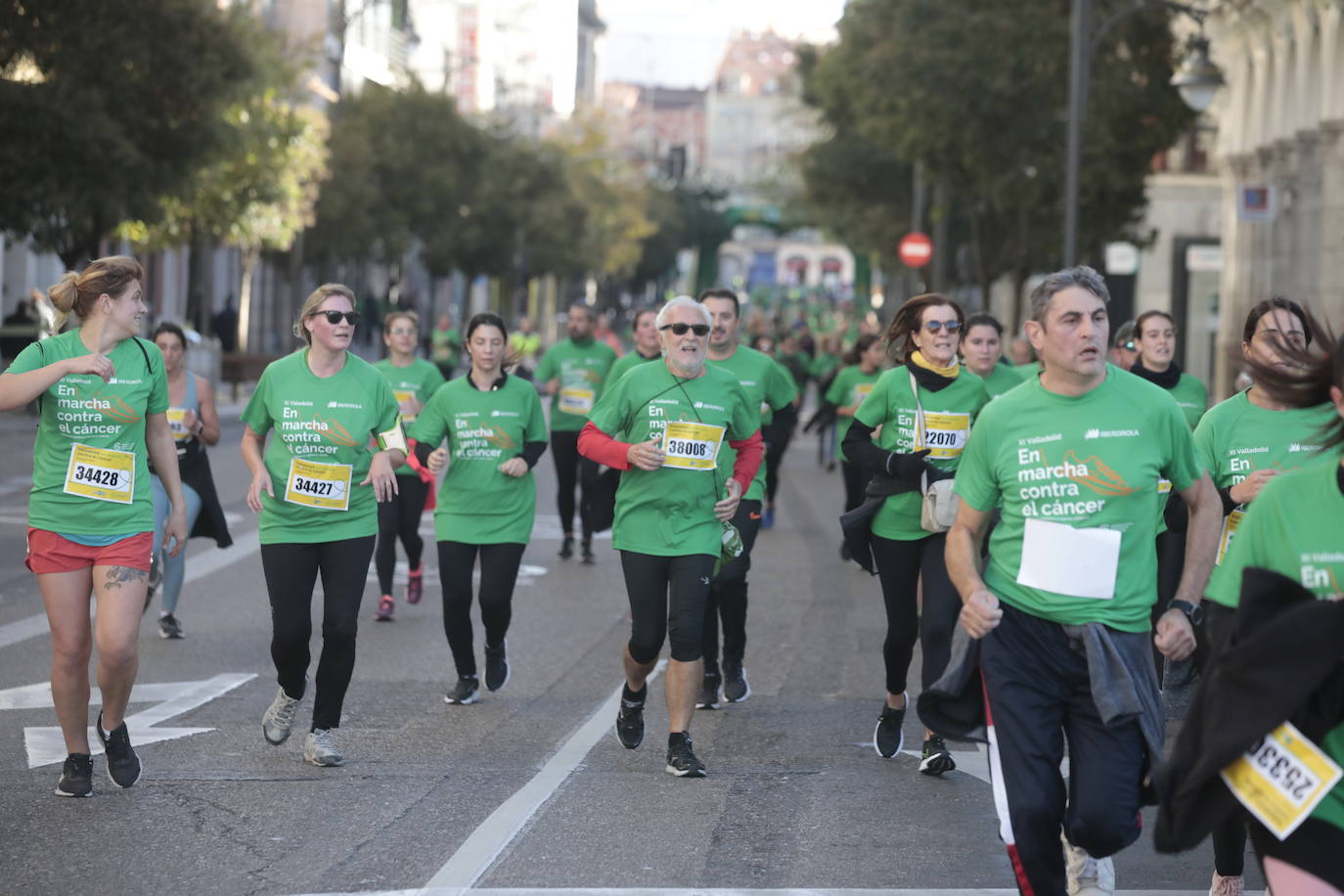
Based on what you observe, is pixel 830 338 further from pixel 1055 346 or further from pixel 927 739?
pixel 1055 346

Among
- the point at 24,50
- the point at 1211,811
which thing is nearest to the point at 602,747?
the point at 1211,811

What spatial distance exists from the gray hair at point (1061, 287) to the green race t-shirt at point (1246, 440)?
1720 millimetres

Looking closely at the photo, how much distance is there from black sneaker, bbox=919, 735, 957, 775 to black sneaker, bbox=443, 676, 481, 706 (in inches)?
94.5

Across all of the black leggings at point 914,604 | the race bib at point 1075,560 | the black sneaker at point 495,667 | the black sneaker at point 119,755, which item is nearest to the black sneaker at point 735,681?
the black sneaker at point 495,667

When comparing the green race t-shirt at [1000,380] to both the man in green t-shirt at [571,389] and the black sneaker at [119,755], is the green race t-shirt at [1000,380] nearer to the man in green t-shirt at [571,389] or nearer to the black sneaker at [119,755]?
the black sneaker at [119,755]

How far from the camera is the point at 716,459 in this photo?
8.30 m

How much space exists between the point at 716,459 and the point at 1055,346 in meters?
2.75

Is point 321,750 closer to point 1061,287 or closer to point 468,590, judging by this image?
point 468,590

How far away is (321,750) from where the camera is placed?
8.17 meters

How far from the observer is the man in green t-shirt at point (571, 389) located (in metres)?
16.4

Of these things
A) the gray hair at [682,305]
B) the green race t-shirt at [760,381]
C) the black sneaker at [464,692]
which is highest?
the gray hair at [682,305]

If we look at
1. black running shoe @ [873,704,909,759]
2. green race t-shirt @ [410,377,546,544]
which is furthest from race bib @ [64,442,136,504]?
black running shoe @ [873,704,909,759]

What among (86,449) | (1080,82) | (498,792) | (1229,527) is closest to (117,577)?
(86,449)

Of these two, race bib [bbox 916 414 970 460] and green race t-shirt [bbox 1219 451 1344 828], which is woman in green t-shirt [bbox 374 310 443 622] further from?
green race t-shirt [bbox 1219 451 1344 828]
